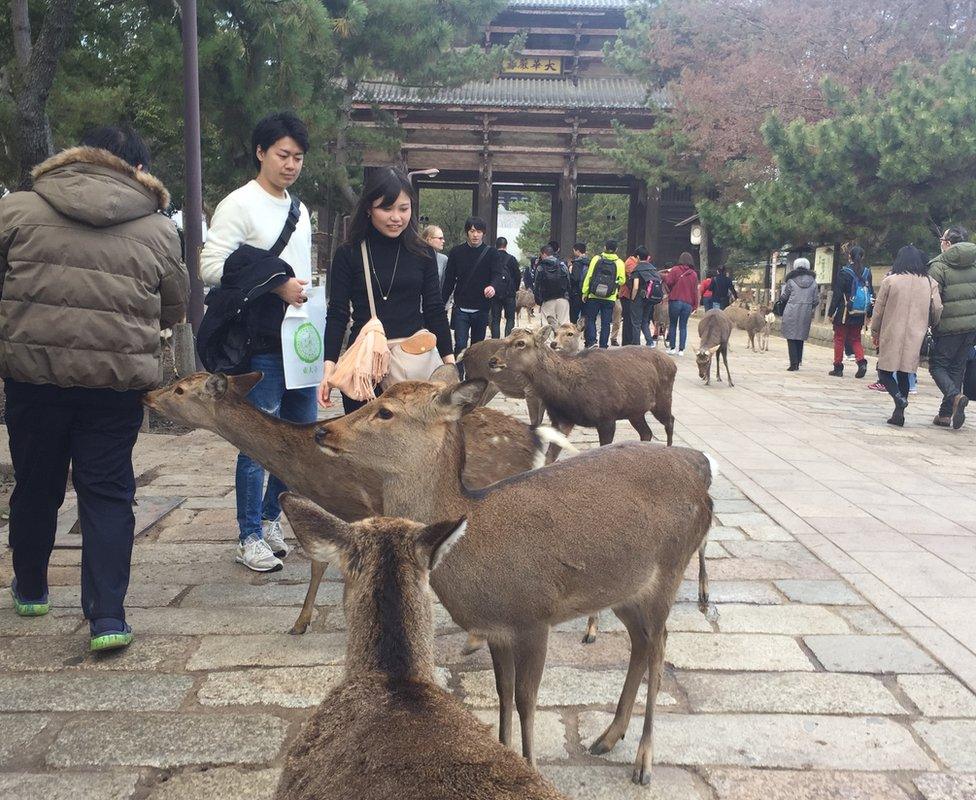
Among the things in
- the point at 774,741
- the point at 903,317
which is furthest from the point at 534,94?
the point at 774,741

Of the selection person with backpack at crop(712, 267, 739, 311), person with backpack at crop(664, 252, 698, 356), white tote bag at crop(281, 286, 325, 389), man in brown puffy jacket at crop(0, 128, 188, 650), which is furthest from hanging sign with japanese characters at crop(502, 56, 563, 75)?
man in brown puffy jacket at crop(0, 128, 188, 650)

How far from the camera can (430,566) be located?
202cm

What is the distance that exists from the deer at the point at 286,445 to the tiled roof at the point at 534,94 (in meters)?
24.6

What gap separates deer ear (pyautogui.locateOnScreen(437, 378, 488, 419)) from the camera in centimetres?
306

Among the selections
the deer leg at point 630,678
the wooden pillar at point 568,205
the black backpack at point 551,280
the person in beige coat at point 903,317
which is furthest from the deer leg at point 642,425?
the wooden pillar at point 568,205

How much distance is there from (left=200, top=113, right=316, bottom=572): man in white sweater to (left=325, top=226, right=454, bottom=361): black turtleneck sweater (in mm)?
182

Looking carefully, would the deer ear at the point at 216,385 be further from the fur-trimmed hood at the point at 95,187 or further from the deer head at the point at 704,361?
the deer head at the point at 704,361

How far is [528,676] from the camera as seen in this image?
258cm

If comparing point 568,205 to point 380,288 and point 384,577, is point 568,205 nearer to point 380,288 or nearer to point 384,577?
point 380,288

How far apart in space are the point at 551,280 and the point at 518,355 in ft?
23.7

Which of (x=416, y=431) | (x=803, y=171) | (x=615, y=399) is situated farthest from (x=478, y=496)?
(x=803, y=171)

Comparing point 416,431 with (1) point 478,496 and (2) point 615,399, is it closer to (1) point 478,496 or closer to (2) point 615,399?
(1) point 478,496

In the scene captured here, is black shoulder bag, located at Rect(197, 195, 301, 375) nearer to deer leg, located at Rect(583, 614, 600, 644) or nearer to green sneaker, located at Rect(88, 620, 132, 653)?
green sneaker, located at Rect(88, 620, 132, 653)

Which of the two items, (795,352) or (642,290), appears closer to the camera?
(795,352)
